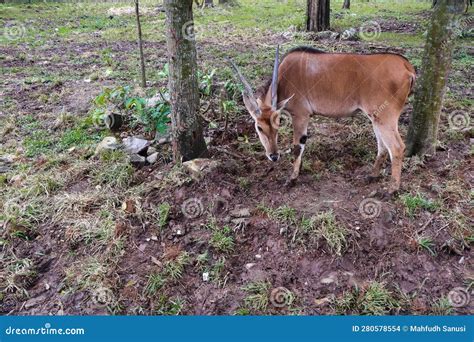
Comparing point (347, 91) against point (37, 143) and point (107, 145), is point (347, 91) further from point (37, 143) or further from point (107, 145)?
point (37, 143)

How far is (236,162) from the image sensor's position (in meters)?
5.34

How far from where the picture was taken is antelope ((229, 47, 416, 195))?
454 cm

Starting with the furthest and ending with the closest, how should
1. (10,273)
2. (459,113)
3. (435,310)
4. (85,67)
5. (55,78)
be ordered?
1. (85,67)
2. (55,78)
3. (459,113)
4. (10,273)
5. (435,310)

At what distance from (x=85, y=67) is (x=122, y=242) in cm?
681

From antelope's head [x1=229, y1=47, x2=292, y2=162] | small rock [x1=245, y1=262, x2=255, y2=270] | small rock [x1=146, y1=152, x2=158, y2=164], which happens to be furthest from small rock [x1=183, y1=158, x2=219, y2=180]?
small rock [x1=245, y1=262, x2=255, y2=270]

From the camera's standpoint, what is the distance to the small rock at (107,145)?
18.6 ft

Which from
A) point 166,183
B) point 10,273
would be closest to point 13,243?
point 10,273

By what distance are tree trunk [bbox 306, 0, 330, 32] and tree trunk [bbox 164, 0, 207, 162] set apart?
8186 millimetres

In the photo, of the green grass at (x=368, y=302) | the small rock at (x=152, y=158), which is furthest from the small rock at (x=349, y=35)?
the green grass at (x=368, y=302)

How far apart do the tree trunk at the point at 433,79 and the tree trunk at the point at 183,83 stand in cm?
262

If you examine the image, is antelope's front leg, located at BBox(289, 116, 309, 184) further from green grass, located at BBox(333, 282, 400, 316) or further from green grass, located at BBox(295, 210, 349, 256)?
green grass, located at BBox(333, 282, 400, 316)

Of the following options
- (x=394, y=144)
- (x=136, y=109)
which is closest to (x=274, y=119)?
(x=394, y=144)

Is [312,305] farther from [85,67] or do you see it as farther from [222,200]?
[85,67]

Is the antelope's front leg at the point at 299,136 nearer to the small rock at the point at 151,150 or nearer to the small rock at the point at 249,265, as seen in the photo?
the small rock at the point at 249,265
